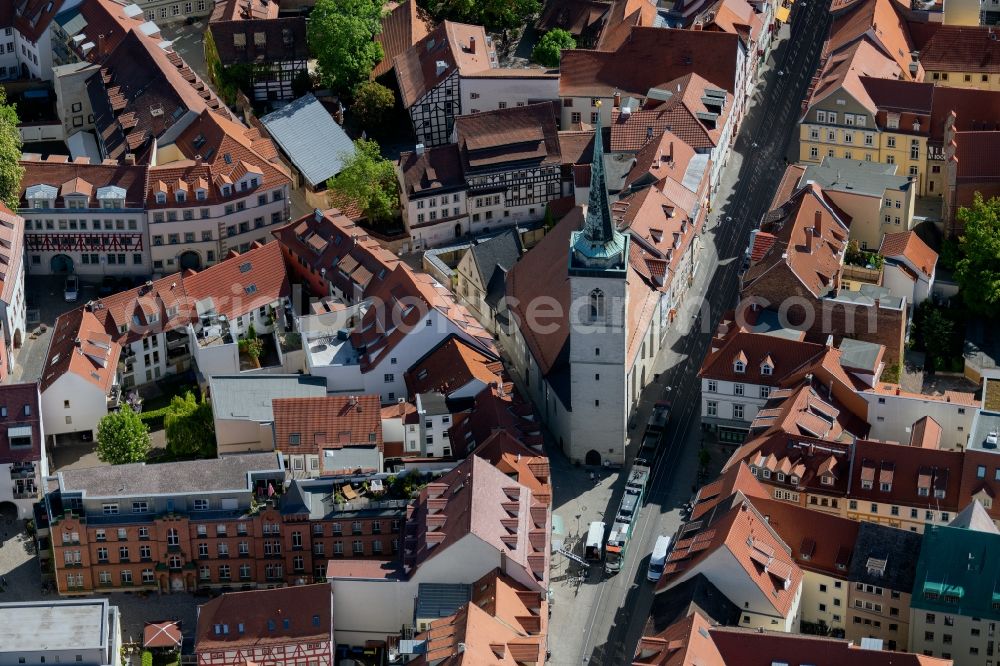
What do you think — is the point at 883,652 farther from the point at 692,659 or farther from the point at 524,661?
the point at 524,661

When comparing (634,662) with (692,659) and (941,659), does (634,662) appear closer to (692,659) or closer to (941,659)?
(692,659)

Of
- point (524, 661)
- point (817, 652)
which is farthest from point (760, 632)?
point (524, 661)

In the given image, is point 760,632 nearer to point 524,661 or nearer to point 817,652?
point 817,652

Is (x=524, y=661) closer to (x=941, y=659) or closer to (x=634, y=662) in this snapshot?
(x=634, y=662)

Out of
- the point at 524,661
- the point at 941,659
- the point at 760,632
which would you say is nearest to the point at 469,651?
the point at 524,661

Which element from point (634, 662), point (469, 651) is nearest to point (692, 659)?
point (634, 662)

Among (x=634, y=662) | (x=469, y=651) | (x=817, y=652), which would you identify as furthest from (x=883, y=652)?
(x=469, y=651)
